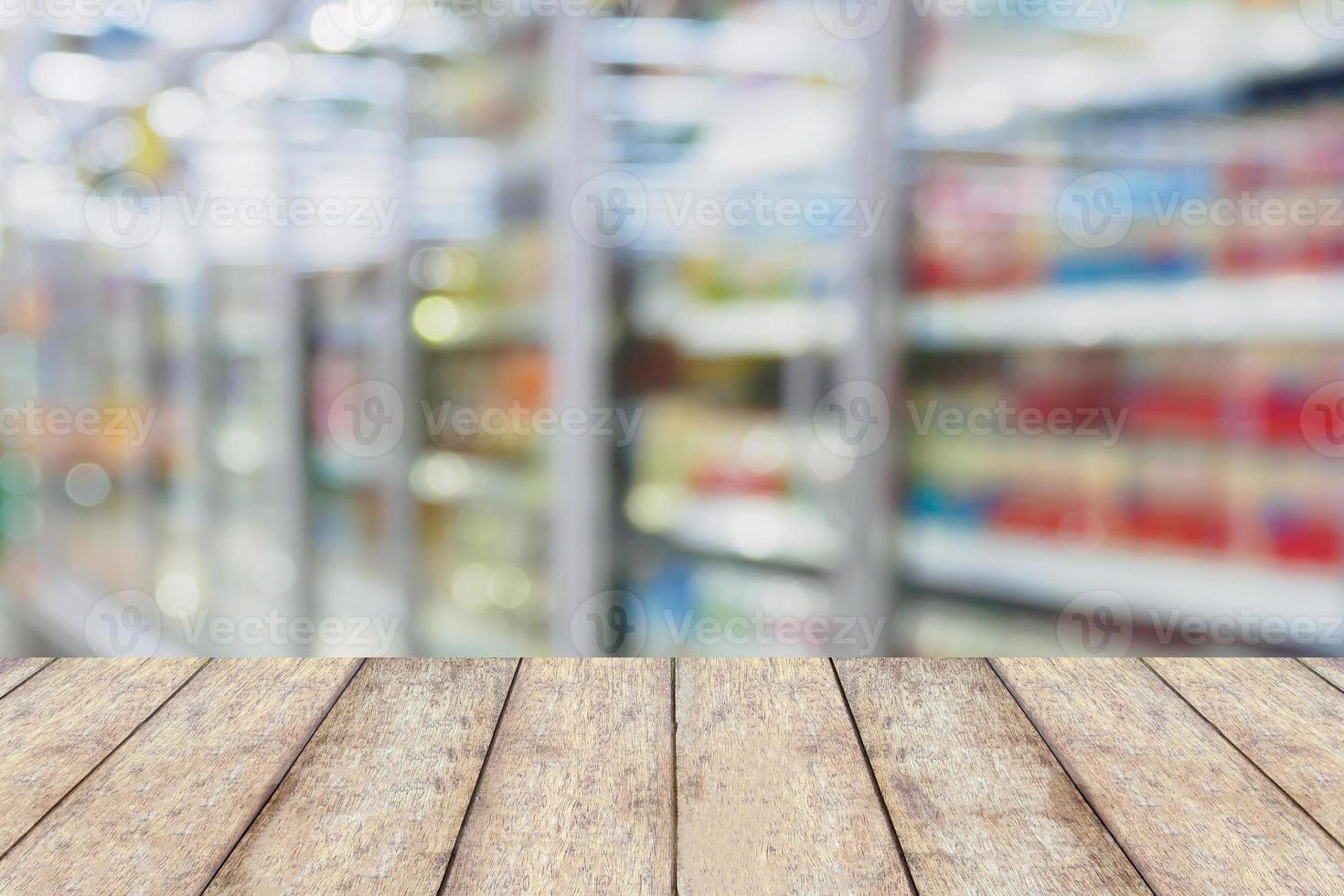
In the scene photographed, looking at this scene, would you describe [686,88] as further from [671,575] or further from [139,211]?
[139,211]

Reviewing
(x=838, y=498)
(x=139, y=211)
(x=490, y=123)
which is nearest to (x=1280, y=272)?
(x=838, y=498)

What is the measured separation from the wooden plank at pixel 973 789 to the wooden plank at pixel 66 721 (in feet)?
2.97

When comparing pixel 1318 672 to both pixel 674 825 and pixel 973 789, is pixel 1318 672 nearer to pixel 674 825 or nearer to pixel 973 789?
pixel 973 789

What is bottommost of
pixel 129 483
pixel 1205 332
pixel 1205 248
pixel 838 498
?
pixel 129 483

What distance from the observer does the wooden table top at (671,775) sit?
99cm

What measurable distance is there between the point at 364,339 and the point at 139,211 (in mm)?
1203

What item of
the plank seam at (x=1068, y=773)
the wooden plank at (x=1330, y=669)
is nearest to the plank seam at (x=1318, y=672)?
the wooden plank at (x=1330, y=669)

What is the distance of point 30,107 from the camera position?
354cm

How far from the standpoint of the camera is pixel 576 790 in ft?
3.79

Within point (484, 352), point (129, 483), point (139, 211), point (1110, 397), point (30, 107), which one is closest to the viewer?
point (1110, 397)

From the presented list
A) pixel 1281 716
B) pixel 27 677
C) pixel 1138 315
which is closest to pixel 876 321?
pixel 1138 315

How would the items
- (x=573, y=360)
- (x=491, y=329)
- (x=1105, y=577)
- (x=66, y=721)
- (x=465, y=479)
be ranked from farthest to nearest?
(x=465, y=479) < (x=491, y=329) < (x=573, y=360) < (x=1105, y=577) < (x=66, y=721)

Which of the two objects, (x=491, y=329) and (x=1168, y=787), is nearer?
(x=1168, y=787)

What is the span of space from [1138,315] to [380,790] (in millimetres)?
1285
